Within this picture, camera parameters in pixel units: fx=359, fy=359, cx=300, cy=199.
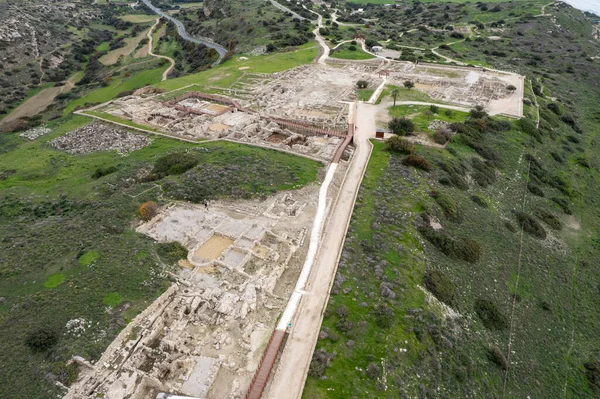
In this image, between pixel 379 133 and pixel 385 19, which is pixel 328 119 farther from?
pixel 385 19

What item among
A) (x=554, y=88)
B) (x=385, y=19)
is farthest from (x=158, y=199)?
(x=385, y=19)

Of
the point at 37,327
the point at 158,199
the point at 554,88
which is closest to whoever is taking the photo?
the point at 37,327

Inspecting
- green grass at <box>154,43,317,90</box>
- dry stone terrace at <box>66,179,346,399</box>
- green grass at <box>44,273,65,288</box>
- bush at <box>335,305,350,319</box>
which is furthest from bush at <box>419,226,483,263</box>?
green grass at <box>154,43,317,90</box>

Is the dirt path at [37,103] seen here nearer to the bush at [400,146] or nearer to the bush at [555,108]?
the bush at [400,146]

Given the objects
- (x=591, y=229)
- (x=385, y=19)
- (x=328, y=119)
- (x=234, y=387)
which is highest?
(x=385, y=19)

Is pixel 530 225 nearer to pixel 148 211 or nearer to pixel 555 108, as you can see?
pixel 555 108

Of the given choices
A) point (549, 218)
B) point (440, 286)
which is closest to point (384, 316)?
point (440, 286)
